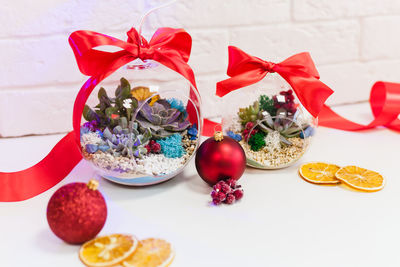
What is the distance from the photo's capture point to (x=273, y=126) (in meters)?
0.96

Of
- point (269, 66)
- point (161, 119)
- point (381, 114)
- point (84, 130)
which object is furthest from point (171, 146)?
point (381, 114)

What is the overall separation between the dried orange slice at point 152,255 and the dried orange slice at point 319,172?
1.18 ft

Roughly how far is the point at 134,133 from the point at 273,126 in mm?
303

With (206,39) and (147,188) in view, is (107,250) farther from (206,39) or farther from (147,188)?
(206,39)

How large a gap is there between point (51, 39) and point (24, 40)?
0.21ft

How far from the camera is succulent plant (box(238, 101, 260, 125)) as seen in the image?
3.18 feet

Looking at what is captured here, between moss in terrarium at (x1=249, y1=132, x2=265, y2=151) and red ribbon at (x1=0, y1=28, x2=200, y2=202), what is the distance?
0.13 metres

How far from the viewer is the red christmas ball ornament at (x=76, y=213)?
0.68 meters

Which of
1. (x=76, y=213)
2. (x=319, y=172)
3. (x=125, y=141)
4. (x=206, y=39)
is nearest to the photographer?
(x=76, y=213)

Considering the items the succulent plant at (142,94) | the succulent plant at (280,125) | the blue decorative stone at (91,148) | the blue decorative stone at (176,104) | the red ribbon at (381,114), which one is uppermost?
the succulent plant at (142,94)

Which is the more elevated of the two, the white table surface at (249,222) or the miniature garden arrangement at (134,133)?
the miniature garden arrangement at (134,133)

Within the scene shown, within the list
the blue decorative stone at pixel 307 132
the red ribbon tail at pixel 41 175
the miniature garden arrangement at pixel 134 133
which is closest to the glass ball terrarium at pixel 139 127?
the miniature garden arrangement at pixel 134 133

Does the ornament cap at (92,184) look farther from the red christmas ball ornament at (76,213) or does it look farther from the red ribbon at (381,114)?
the red ribbon at (381,114)

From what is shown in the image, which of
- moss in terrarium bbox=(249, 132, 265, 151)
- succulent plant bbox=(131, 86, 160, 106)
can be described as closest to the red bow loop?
moss in terrarium bbox=(249, 132, 265, 151)
